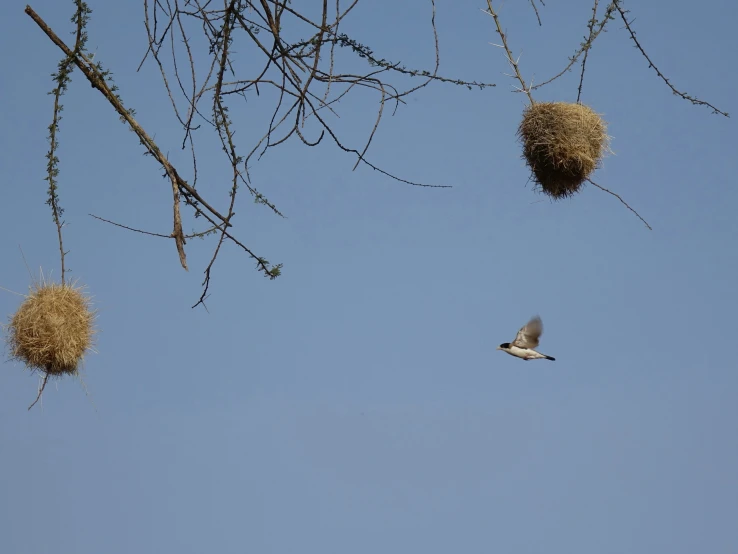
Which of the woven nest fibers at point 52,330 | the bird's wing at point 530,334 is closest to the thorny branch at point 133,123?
the woven nest fibers at point 52,330

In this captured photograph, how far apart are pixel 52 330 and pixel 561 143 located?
2121 mm

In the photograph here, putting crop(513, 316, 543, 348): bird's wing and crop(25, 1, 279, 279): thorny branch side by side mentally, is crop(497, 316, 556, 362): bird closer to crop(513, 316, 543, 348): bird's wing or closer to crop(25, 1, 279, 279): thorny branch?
crop(513, 316, 543, 348): bird's wing

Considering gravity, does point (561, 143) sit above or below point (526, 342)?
above

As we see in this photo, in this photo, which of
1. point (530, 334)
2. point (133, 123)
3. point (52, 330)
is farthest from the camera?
point (530, 334)

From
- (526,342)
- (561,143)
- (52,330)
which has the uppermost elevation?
(561,143)

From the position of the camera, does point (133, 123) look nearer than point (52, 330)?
Yes

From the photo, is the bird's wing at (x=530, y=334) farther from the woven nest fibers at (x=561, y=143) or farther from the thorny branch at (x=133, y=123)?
the thorny branch at (x=133, y=123)

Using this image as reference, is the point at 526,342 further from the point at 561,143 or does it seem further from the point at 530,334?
the point at 561,143

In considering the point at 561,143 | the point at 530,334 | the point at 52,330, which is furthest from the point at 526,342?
the point at 52,330

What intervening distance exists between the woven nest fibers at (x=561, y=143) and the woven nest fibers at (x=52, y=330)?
6.34 ft

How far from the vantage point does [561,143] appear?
11.9 feet

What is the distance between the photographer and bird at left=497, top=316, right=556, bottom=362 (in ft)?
16.0

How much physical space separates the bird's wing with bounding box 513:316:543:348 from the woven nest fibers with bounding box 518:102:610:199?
115 centimetres

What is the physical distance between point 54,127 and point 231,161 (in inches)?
23.8
